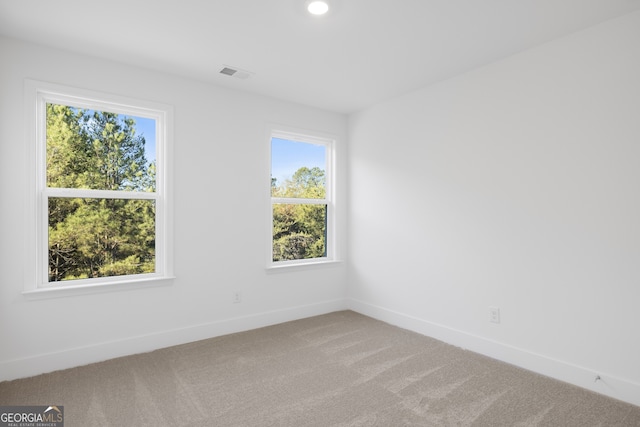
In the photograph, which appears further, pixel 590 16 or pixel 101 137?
pixel 101 137

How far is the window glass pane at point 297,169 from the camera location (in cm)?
397

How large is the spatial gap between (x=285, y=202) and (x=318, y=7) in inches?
86.0

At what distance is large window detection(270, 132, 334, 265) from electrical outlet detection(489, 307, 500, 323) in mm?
1967

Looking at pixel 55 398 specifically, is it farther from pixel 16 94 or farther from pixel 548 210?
pixel 548 210

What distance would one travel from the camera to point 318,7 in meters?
2.15

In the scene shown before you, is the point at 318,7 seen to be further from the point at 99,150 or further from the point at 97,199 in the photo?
the point at 97,199

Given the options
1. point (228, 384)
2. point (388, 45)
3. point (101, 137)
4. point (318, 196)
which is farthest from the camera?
point (318, 196)

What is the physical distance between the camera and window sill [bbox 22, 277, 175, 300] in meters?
2.60

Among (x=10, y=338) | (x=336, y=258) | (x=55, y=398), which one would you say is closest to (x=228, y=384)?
(x=55, y=398)

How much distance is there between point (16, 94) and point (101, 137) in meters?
0.59

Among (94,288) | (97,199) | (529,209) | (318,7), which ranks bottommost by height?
(94,288)

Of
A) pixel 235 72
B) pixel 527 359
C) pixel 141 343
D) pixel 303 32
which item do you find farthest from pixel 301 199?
pixel 527 359

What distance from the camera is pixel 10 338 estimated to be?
2.52 metres

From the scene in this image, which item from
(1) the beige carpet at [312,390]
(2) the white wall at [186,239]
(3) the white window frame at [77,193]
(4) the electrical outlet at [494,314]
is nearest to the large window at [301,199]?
(2) the white wall at [186,239]
